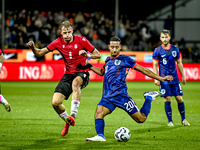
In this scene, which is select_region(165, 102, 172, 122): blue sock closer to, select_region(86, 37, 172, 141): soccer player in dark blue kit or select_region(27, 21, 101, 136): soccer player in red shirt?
select_region(86, 37, 172, 141): soccer player in dark blue kit

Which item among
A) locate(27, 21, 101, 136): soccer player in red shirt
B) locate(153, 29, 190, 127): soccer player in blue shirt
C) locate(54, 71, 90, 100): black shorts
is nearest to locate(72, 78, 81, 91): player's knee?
locate(27, 21, 101, 136): soccer player in red shirt

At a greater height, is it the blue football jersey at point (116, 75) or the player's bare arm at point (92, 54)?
→ the player's bare arm at point (92, 54)

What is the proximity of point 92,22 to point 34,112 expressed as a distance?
14.1m

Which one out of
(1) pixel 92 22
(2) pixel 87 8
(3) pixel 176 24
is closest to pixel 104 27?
(1) pixel 92 22

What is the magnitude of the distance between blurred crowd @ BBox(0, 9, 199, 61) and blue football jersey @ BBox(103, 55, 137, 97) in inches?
558

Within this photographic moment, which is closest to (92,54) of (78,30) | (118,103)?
(118,103)

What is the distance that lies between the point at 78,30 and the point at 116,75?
1586cm

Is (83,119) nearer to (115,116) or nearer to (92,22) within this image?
(115,116)

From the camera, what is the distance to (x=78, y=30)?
21.1 meters

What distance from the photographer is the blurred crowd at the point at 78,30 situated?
20.2 metres

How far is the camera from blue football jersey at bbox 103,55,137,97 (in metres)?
5.58

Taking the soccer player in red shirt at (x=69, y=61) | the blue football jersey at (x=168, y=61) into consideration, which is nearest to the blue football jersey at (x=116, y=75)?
the soccer player in red shirt at (x=69, y=61)

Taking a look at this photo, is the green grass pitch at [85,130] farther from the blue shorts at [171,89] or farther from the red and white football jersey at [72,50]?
the red and white football jersey at [72,50]

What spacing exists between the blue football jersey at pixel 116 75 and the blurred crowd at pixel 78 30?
14.2m
